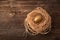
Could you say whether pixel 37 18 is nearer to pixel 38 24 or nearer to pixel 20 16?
pixel 38 24

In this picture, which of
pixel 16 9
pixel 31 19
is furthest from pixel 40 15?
pixel 16 9

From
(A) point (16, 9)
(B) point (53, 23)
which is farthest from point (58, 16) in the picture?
(A) point (16, 9)

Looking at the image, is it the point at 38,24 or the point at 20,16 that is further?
the point at 20,16

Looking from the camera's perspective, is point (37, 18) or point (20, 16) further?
point (20, 16)

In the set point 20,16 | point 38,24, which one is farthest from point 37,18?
point 20,16

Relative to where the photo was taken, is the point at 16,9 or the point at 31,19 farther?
the point at 16,9

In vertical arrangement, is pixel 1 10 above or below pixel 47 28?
above

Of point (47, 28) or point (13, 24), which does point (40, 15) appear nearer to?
point (47, 28)
